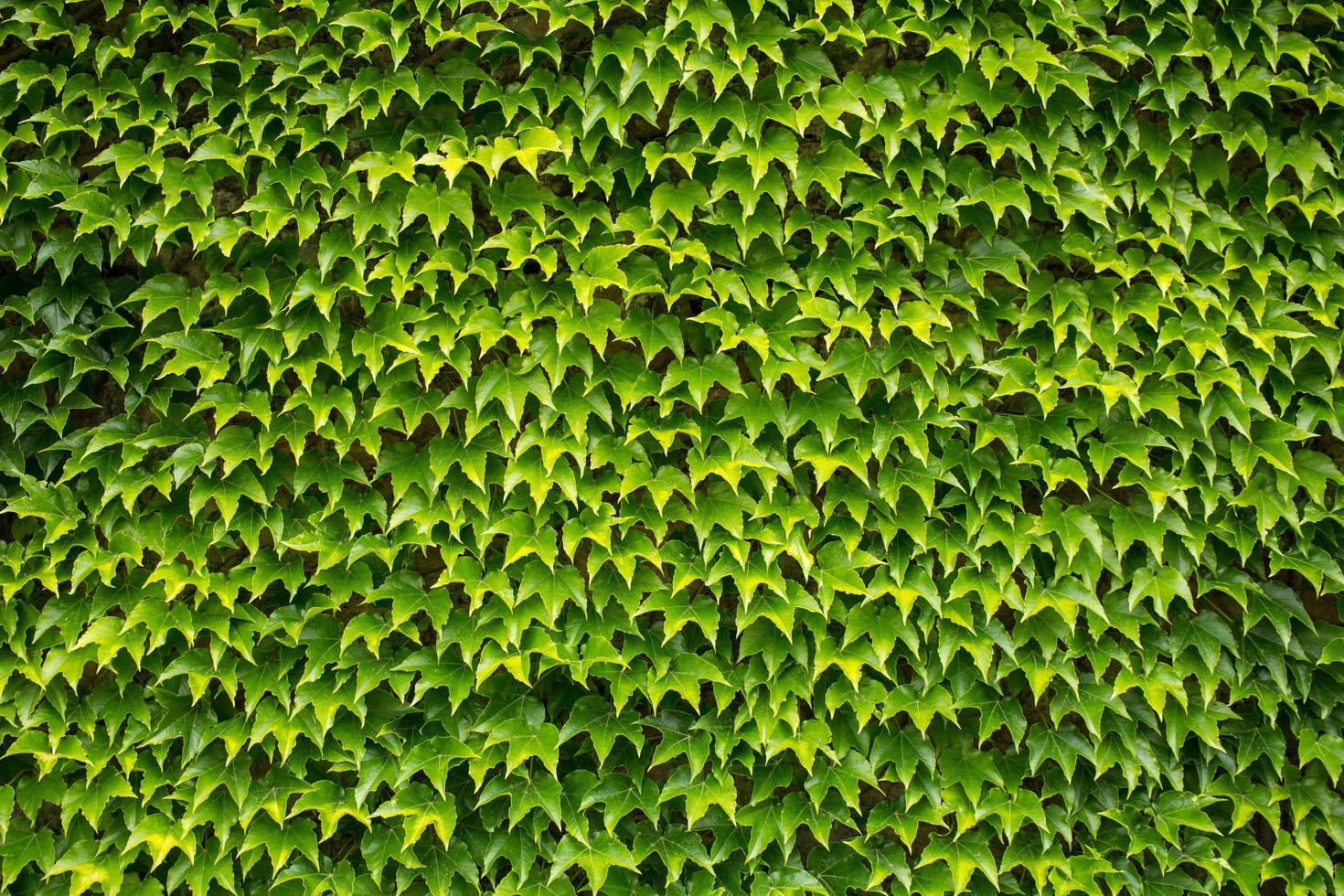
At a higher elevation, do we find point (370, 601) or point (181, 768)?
point (370, 601)

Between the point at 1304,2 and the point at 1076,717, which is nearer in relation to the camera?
the point at 1304,2

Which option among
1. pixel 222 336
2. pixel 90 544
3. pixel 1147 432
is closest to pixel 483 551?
pixel 222 336

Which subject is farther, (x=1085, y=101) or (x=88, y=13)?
(x=88, y=13)

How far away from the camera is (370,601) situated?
2.49m

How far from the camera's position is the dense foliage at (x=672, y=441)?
2.40 metres

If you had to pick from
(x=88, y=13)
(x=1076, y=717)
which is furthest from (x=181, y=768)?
(x=1076, y=717)

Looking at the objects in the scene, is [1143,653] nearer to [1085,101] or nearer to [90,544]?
[1085,101]

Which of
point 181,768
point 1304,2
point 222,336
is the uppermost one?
point 1304,2

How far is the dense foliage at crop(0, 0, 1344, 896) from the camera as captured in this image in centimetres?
240

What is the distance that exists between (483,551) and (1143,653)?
175cm

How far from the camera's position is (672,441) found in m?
2.39

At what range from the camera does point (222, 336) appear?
251cm

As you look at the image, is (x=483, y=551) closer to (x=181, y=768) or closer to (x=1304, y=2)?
(x=181, y=768)

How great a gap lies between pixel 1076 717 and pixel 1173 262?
1288 millimetres
